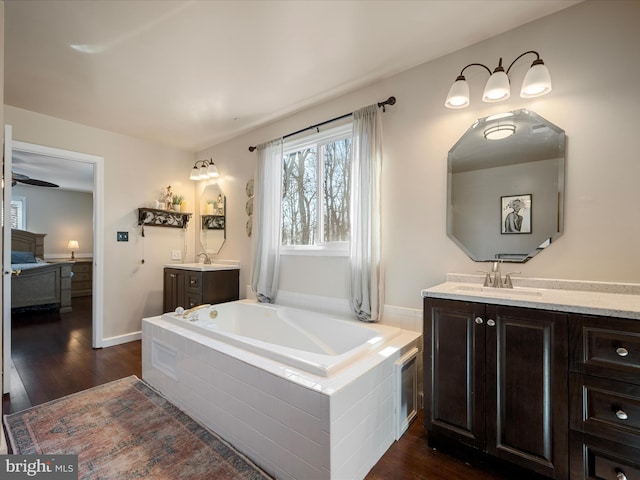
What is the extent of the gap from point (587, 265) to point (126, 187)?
176 inches

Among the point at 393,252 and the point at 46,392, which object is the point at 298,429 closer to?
the point at 393,252

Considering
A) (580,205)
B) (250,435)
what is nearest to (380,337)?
(250,435)

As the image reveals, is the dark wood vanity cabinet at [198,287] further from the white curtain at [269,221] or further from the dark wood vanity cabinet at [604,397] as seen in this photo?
the dark wood vanity cabinet at [604,397]

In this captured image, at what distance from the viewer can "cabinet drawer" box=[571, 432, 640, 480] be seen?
1.19 m

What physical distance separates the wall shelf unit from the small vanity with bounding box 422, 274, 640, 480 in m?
3.54

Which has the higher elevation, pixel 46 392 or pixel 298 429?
pixel 298 429

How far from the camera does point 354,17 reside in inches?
69.9

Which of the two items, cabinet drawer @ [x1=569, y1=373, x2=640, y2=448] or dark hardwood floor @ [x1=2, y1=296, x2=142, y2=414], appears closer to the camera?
cabinet drawer @ [x1=569, y1=373, x2=640, y2=448]

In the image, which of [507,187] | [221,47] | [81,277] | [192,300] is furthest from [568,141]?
[81,277]

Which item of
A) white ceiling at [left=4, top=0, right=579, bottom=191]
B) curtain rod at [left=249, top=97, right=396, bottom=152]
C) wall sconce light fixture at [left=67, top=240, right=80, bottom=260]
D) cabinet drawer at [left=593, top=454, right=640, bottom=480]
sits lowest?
cabinet drawer at [left=593, top=454, right=640, bottom=480]

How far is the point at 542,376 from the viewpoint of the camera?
1.36m

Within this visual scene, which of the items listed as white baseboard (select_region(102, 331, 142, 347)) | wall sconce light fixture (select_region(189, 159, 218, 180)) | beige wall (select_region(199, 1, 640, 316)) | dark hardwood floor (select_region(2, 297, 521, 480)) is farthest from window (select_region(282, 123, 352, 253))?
white baseboard (select_region(102, 331, 142, 347))

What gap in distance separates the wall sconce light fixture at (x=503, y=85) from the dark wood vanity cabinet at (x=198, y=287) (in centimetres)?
287

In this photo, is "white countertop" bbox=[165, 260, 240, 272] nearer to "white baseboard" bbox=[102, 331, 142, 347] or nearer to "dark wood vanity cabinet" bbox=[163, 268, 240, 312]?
"dark wood vanity cabinet" bbox=[163, 268, 240, 312]
